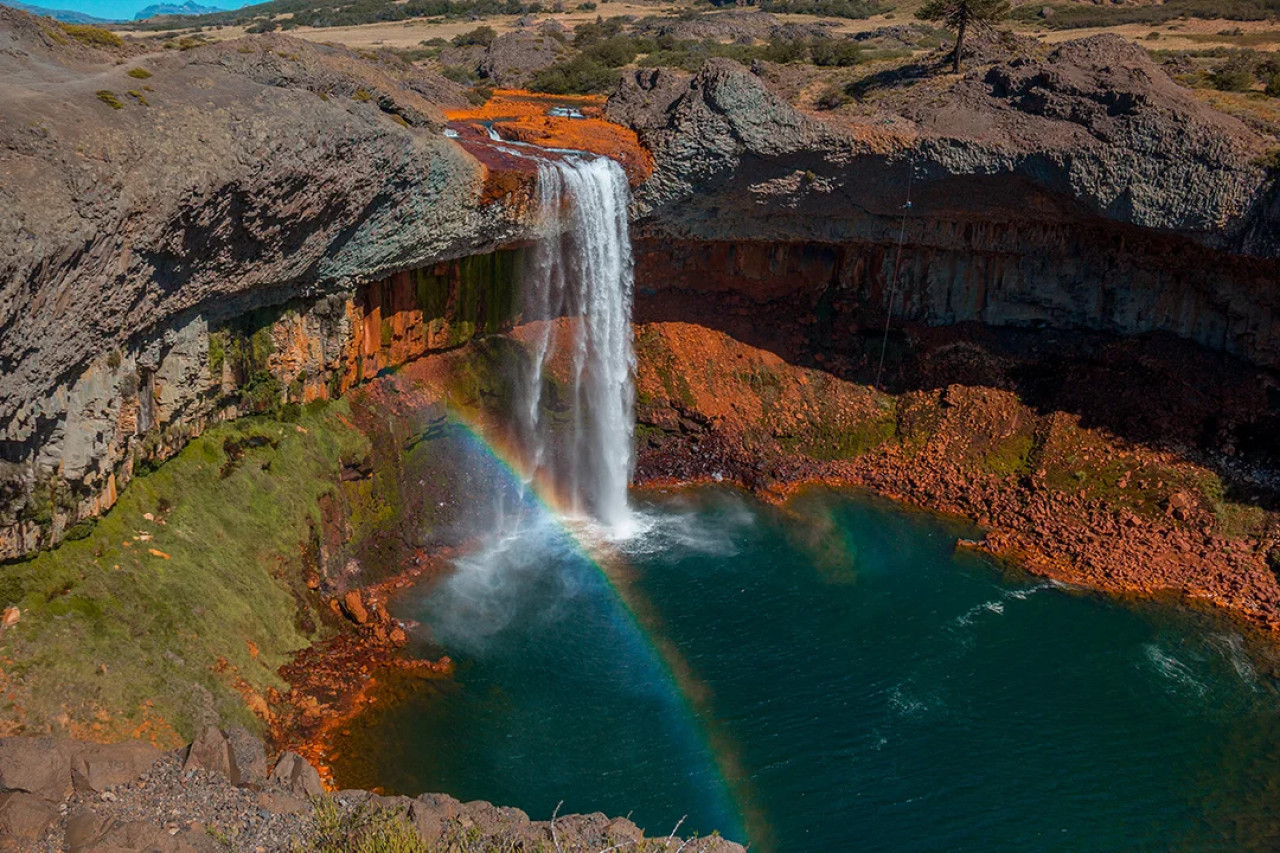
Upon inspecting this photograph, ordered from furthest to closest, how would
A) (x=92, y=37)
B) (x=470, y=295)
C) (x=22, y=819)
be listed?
(x=470, y=295), (x=92, y=37), (x=22, y=819)

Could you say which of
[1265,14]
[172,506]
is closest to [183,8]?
[1265,14]

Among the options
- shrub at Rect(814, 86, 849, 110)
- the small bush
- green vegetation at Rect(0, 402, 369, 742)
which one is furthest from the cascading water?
the small bush

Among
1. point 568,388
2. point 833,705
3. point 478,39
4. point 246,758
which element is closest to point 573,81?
point 478,39

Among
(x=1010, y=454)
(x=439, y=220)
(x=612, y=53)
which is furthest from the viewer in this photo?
(x=612, y=53)

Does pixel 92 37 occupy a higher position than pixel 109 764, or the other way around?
pixel 92 37

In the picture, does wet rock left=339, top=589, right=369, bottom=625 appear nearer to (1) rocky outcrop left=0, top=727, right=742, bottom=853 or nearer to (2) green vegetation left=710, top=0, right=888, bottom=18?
(1) rocky outcrop left=0, top=727, right=742, bottom=853

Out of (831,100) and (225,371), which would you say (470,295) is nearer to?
(225,371)
